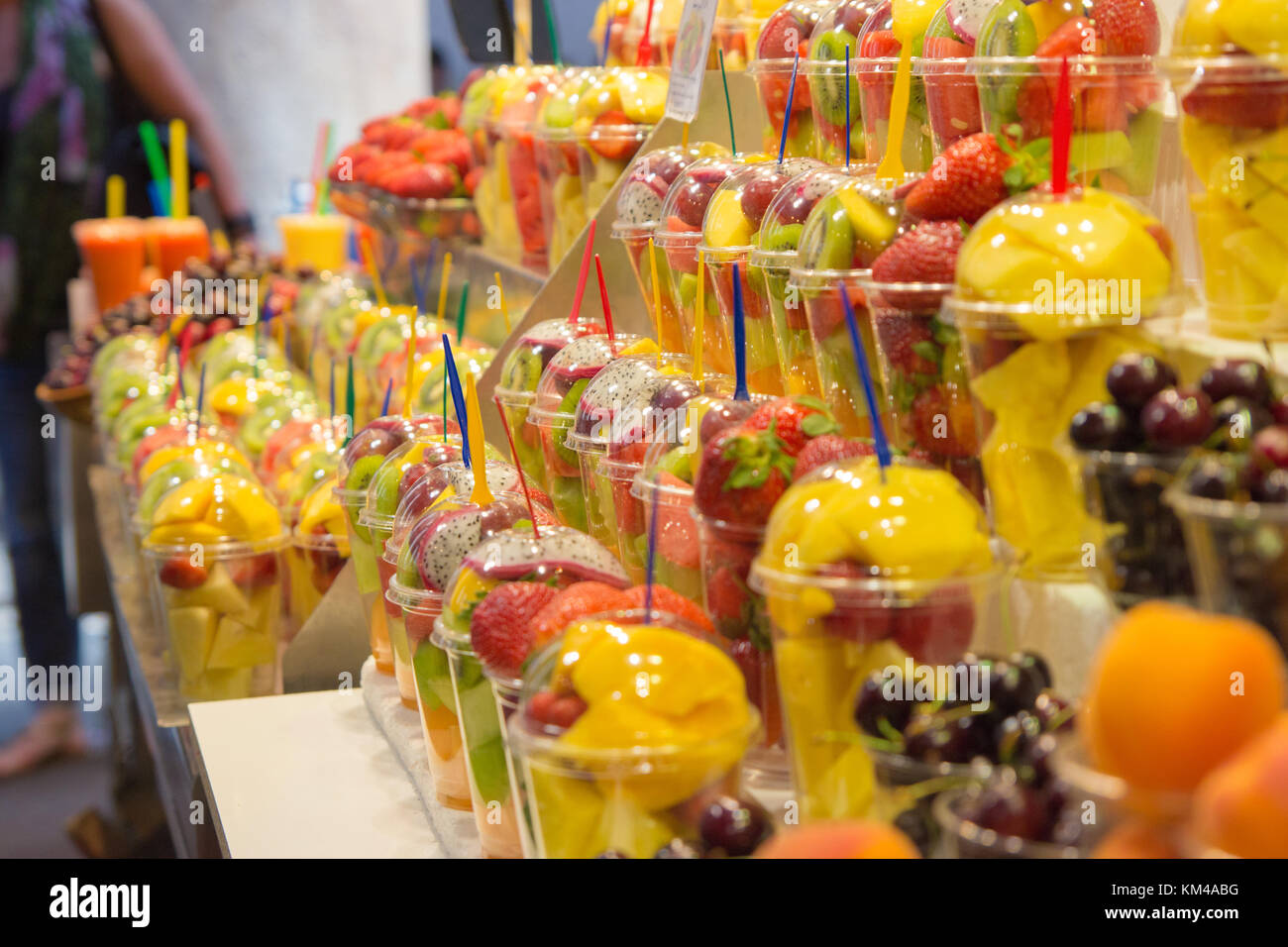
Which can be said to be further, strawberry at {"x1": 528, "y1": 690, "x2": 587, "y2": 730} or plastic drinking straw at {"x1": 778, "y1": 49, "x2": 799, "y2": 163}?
plastic drinking straw at {"x1": 778, "y1": 49, "x2": 799, "y2": 163}

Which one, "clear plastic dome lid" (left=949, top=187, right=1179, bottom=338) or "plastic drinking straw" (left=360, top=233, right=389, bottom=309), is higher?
"clear plastic dome lid" (left=949, top=187, right=1179, bottom=338)

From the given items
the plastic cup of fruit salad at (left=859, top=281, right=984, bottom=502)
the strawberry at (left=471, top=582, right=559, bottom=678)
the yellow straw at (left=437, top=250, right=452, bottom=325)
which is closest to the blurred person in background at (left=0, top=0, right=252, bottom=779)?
the yellow straw at (left=437, top=250, right=452, bottom=325)

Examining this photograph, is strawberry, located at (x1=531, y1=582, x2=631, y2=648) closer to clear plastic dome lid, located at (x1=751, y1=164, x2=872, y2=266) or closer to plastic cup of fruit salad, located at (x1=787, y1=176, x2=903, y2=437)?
plastic cup of fruit salad, located at (x1=787, y1=176, x2=903, y2=437)

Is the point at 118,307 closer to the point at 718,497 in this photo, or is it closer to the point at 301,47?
the point at 301,47

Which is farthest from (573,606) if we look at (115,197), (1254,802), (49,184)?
(49,184)

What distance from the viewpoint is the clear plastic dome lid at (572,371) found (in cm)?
178

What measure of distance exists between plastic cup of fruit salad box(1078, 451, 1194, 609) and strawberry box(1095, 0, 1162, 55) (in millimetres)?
484

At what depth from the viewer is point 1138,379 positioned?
3.00ft

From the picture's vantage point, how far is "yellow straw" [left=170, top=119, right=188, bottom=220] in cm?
424

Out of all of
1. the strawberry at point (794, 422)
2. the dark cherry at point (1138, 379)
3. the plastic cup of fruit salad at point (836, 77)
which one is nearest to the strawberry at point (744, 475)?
the strawberry at point (794, 422)

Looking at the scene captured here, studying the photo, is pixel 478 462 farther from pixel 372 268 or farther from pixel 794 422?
pixel 372 268

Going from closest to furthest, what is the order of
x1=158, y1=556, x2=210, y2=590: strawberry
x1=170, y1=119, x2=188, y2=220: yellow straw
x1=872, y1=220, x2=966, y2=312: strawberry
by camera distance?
x1=872, y1=220, x2=966, y2=312: strawberry → x1=158, y1=556, x2=210, y2=590: strawberry → x1=170, y1=119, x2=188, y2=220: yellow straw

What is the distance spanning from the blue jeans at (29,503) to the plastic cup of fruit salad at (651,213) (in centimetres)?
342
